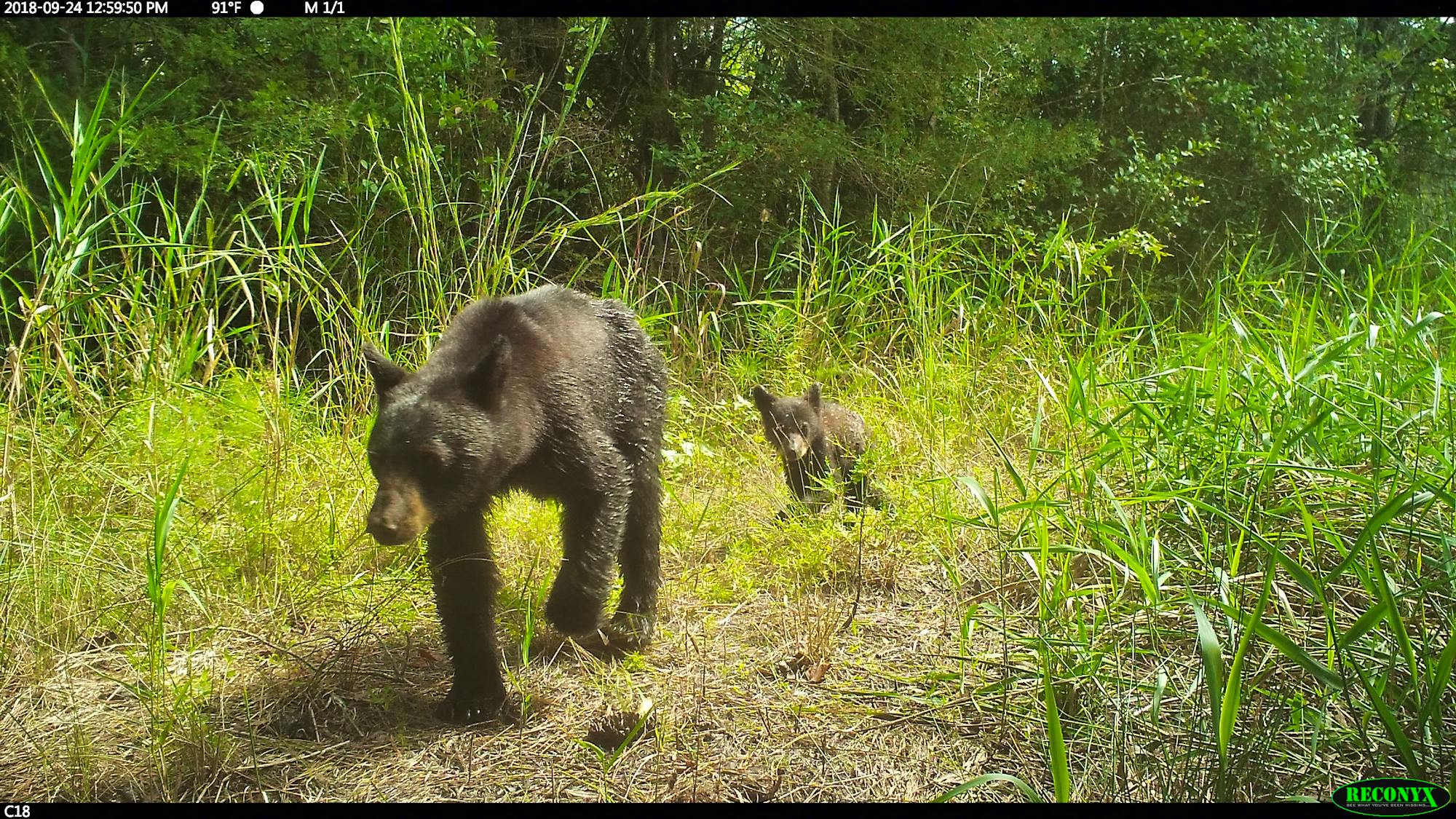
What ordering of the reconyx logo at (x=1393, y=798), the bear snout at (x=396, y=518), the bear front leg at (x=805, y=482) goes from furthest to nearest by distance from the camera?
the bear front leg at (x=805, y=482), the bear snout at (x=396, y=518), the reconyx logo at (x=1393, y=798)

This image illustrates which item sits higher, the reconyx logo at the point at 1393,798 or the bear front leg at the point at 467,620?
the reconyx logo at the point at 1393,798

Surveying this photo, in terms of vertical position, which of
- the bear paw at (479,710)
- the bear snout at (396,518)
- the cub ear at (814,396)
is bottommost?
the bear paw at (479,710)

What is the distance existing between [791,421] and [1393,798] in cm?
345

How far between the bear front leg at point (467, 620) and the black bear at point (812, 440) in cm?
227

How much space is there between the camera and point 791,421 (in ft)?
17.9

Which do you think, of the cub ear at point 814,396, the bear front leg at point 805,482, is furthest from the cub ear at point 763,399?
the bear front leg at point 805,482

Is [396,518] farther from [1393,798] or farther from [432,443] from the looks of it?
[1393,798]

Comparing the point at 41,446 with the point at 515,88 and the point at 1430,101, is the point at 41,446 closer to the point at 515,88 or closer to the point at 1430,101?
the point at 515,88

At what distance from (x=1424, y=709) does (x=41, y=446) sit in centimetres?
455

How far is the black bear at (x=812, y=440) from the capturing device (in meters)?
5.32

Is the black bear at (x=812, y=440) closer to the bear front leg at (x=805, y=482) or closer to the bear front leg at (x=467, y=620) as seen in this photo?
the bear front leg at (x=805, y=482)

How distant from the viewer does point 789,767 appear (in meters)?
2.87
